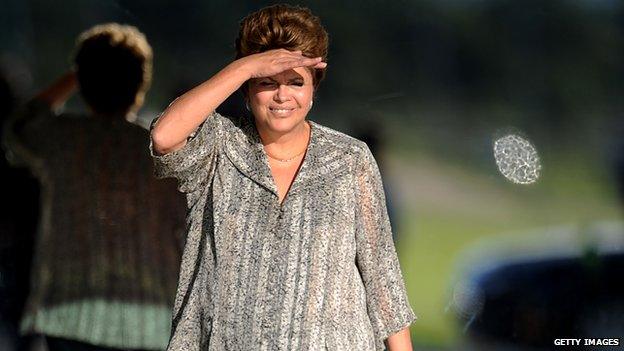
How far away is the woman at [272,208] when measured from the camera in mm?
3502

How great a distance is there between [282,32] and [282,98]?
0.53 feet

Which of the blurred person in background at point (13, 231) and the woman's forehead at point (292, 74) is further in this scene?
the blurred person in background at point (13, 231)

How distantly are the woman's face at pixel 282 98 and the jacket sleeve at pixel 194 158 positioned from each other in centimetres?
12

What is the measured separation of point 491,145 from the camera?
5293 millimetres

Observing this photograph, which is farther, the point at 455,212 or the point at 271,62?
the point at 455,212

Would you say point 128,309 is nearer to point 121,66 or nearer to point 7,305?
point 7,305

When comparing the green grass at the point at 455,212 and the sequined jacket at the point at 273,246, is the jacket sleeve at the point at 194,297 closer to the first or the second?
the sequined jacket at the point at 273,246

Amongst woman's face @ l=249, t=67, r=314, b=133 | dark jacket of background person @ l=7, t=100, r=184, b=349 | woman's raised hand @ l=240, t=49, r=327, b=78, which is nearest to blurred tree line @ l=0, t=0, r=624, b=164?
dark jacket of background person @ l=7, t=100, r=184, b=349

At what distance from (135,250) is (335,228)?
6.45 feet

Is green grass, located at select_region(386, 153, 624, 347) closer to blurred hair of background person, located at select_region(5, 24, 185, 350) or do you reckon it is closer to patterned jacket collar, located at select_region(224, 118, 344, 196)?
blurred hair of background person, located at select_region(5, 24, 185, 350)

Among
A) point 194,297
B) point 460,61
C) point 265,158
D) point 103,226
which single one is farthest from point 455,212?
point 194,297

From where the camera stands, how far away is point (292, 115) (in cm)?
359

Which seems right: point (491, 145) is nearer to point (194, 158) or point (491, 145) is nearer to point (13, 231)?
point (13, 231)

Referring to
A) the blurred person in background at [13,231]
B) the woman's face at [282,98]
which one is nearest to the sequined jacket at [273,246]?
the woman's face at [282,98]
